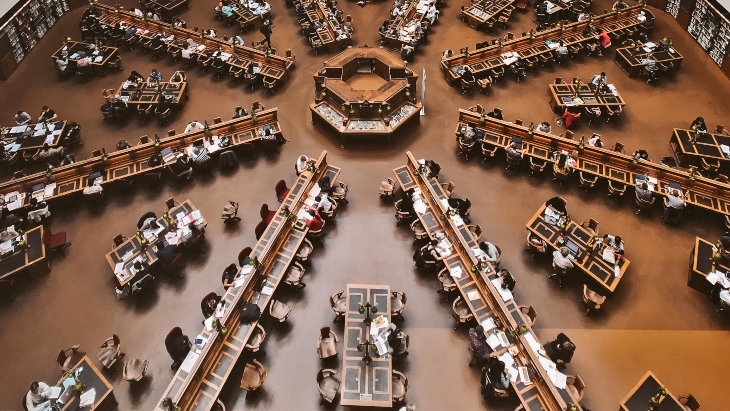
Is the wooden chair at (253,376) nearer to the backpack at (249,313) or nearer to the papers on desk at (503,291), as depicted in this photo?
the backpack at (249,313)

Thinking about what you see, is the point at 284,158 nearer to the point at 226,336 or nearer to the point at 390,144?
the point at 390,144

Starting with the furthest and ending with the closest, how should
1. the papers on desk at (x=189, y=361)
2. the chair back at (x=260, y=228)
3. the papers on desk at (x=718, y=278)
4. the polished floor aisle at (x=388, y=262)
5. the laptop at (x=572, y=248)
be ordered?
1. the chair back at (x=260, y=228)
2. the laptop at (x=572, y=248)
3. the papers on desk at (x=718, y=278)
4. the polished floor aisle at (x=388, y=262)
5. the papers on desk at (x=189, y=361)

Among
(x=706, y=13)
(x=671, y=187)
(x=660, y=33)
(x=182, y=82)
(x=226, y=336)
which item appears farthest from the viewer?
(x=660, y=33)

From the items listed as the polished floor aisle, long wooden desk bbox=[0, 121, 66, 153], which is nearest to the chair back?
the polished floor aisle

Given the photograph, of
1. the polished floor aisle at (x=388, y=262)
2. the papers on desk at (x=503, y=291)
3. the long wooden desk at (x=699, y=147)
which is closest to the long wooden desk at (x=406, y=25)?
the polished floor aisle at (x=388, y=262)

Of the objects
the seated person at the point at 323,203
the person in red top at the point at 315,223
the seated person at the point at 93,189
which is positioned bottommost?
the person in red top at the point at 315,223

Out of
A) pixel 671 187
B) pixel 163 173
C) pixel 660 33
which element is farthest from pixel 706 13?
pixel 163 173

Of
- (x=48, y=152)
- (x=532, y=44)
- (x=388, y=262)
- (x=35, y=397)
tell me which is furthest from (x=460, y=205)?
(x=48, y=152)
